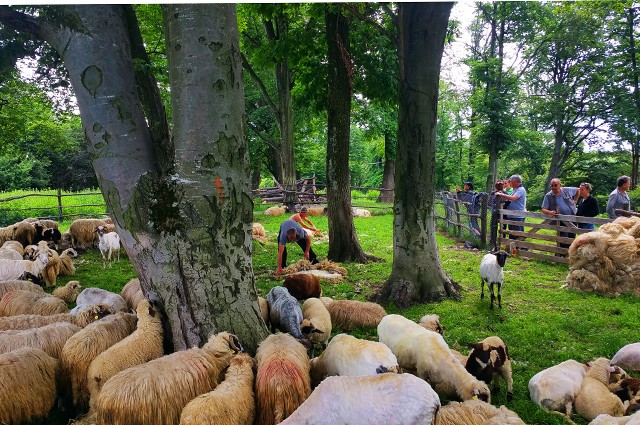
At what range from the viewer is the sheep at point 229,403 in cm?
272

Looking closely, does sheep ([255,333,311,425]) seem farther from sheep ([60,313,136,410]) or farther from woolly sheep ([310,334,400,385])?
sheep ([60,313,136,410])

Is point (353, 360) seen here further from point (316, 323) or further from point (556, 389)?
point (556, 389)

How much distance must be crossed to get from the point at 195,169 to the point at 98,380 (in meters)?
2.00

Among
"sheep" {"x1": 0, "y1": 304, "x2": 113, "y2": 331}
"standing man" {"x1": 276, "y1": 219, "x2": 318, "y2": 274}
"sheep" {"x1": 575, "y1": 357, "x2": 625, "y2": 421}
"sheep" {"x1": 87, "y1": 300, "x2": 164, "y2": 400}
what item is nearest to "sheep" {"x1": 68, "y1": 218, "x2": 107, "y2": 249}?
"standing man" {"x1": 276, "y1": 219, "x2": 318, "y2": 274}

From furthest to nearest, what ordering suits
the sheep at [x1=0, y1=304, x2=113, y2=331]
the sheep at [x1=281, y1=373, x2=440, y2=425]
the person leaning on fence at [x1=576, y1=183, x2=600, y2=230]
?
1. the person leaning on fence at [x1=576, y1=183, x2=600, y2=230]
2. the sheep at [x1=0, y1=304, x2=113, y2=331]
3. the sheep at [x1=281, y1=373, x2=440, y2=425]

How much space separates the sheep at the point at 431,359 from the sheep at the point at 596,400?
87 centimetres

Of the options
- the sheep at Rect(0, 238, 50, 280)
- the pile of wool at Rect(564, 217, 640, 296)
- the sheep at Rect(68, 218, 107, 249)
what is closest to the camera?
the pile of wool at Rect(564, 217, 640, 296)

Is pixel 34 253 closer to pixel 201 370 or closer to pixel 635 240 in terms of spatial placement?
pixel 201 370

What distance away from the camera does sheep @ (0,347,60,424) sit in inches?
132

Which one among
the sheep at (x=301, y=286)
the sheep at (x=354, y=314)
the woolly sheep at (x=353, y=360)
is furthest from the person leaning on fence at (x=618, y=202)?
the woolly sheep at (x=353, y=360)

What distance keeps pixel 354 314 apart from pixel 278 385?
272 cm

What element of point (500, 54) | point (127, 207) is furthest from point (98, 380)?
point (500, 54)

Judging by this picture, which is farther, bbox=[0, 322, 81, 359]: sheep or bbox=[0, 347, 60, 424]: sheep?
bbox=[0, 322, 81, 359]: sheep

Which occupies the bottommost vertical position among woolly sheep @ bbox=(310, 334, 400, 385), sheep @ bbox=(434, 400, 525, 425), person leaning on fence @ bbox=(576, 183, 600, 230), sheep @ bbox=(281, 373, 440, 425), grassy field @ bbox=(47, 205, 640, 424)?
grassy field @ bbox=(47, 205, 640, 424)
